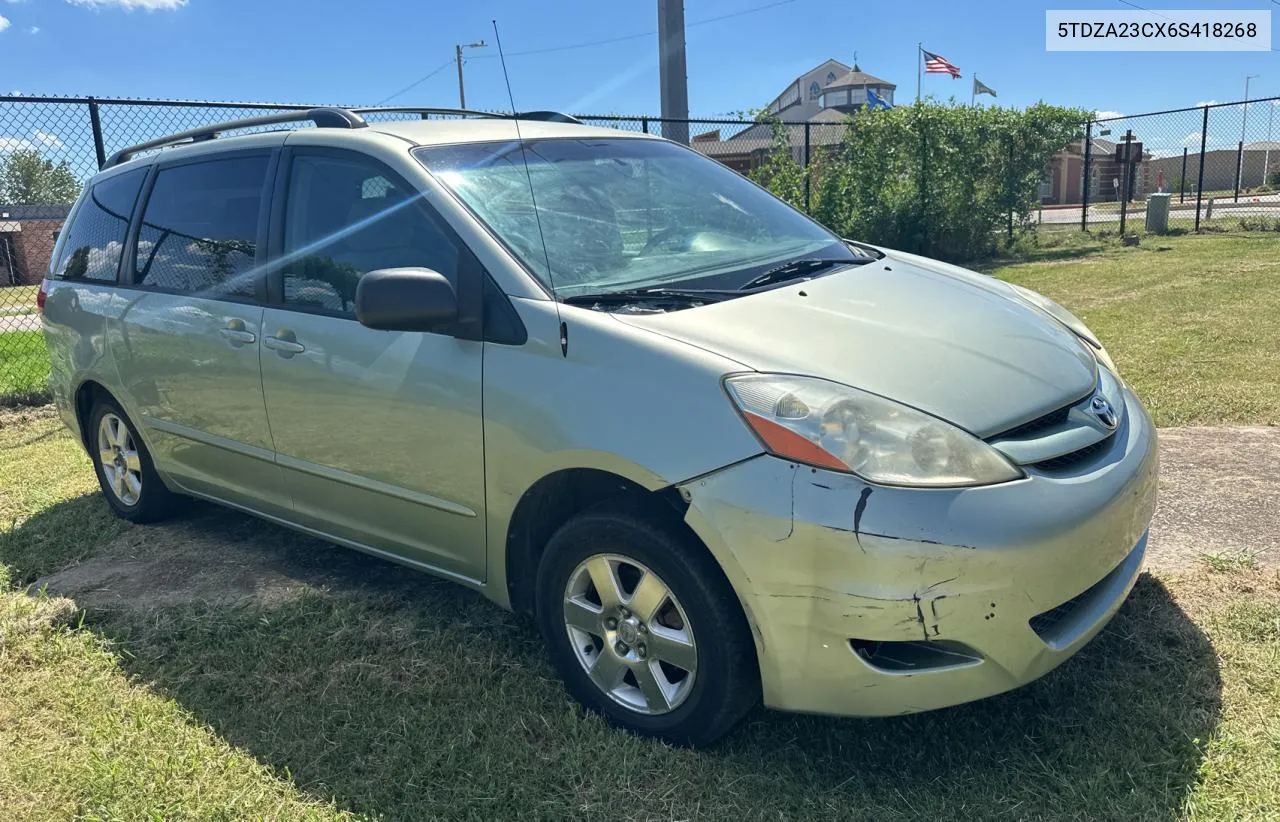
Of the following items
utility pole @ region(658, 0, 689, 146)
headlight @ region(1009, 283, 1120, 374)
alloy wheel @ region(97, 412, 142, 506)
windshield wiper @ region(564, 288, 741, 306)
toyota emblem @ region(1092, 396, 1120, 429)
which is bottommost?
alloy wheel @ region(97, 412, 142, 506)

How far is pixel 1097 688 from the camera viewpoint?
8.87 ft

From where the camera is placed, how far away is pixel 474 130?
3.44m

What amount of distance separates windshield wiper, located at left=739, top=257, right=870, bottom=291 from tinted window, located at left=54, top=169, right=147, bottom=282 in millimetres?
3035

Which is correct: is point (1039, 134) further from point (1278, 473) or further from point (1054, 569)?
point (1054, 569)

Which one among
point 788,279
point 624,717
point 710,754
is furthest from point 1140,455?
point 624,717

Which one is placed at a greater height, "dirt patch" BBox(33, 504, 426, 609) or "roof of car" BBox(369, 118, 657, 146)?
"roof of car" BBox(369, 118, 657, 146)

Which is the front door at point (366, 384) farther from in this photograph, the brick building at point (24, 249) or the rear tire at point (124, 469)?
the brick building at point (24, 249)

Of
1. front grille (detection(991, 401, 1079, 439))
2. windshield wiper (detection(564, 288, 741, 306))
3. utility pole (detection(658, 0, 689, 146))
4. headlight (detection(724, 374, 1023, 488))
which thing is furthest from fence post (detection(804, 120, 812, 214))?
headlight (detection(724, 374, 1023, 488))

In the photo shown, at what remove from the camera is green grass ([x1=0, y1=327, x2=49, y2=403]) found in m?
7.52

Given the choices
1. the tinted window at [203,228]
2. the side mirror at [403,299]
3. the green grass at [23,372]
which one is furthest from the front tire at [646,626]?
the green grass at [23,372]

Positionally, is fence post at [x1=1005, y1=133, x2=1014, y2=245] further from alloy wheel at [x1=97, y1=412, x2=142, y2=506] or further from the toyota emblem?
alloy wheel at [x1=97, y1=412, x2=142, y2=506]

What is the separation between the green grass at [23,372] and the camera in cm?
752

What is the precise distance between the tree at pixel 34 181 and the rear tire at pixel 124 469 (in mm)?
4729

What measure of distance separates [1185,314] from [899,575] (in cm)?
770
